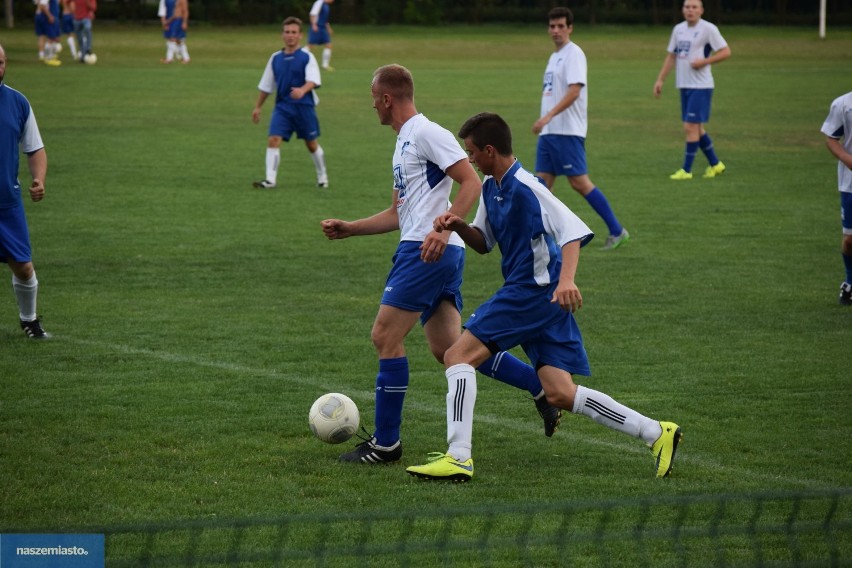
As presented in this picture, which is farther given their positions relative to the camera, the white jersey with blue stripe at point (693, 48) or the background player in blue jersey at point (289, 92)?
the white jersey with blue stripe at point (693, 48)

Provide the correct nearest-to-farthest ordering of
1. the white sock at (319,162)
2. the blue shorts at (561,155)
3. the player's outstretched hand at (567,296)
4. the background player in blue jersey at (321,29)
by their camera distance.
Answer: the player's outstretched hand at (567,296) < the blue shorts at (561,155) < the white sock at (319,162) < the background player in blue jersey at (321,29)

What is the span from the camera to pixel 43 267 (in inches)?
458

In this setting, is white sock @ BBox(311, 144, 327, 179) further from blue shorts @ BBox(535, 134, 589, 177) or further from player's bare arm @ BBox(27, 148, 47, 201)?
player's bare arm @ BBox(27, 148, 47, 201)

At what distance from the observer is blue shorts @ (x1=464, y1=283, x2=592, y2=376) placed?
6.06 meters

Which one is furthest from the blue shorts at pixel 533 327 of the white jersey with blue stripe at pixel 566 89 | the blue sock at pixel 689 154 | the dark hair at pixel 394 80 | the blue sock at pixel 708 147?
the blue sock at pixel 708 147

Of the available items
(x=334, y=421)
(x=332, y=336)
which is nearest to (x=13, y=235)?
(x=332, y=336)

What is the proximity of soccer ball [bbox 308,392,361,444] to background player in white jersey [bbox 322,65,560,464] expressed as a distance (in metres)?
0.12

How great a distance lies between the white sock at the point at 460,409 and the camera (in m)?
6.05

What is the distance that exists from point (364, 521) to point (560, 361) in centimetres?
138

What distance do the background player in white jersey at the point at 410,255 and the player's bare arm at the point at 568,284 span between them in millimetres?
629

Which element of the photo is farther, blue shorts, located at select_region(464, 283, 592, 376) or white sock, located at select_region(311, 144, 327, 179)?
white sock, located at select_region(311, 144, 327, 179)

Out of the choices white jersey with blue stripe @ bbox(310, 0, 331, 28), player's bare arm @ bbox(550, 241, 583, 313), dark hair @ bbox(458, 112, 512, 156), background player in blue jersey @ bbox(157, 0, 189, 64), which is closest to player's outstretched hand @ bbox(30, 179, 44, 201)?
dark hair @ bbox(458, 112, 512, 156)

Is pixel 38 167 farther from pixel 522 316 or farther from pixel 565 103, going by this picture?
pixel 565 103

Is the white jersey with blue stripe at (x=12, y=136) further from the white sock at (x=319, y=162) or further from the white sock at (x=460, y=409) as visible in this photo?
the white sock at (x=319, y=162)
